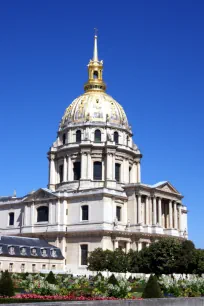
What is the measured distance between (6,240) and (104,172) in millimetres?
20218

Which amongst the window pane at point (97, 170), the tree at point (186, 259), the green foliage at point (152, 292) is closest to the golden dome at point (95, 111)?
the window pane at point (97, 170)

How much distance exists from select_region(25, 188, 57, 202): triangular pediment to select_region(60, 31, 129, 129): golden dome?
14.4m

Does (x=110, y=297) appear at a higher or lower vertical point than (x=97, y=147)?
lower

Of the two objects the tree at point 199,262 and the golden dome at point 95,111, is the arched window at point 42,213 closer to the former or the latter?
the golden dome at point 95,111

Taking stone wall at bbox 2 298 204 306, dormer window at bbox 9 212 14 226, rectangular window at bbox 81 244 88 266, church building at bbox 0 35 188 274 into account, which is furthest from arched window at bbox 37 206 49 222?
stone wall at bbox 2 298 204 306

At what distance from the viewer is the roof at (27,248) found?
63.1 metres

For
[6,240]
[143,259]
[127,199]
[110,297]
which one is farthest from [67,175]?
[110,297]

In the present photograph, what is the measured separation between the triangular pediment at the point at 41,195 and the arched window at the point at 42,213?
1.58 m

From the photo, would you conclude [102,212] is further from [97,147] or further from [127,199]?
[97,147]

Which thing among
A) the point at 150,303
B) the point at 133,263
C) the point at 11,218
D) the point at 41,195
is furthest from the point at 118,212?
the point at 150,303

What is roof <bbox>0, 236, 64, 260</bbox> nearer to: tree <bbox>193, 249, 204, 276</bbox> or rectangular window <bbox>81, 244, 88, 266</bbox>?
rectangular window <bbox>81, 244, 88, 266</bbox>

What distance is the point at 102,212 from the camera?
69.4 metres

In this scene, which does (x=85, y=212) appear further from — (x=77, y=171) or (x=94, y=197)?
(x=77, y=171)

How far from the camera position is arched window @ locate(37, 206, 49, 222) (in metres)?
74.7
